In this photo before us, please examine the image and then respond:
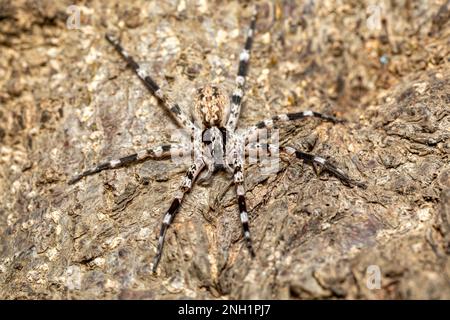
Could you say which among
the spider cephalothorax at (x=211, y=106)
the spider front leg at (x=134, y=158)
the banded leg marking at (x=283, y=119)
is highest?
the spider cephalothorax at (x=211, y=106)

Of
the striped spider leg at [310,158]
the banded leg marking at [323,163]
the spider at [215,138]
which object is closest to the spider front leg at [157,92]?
the spider at [215,138]

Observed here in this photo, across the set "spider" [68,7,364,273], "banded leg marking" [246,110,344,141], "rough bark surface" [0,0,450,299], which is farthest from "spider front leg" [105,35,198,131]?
"banded leg marking" [246,110,344,141]

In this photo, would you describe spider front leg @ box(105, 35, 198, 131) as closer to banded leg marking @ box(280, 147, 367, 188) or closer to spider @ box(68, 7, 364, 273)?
spider @ box(68, 7, 364, 273)

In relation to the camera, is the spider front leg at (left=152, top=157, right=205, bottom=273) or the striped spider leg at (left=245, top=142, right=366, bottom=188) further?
the striped spider leg at (left=245, top=142, right=366, bottom=188)

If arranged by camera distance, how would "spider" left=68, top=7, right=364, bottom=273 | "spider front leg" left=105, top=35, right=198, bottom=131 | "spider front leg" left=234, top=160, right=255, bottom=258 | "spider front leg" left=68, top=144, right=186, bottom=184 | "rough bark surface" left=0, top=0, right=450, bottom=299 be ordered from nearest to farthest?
1. "rough bark surface" left=0, top=0, right=450, bottom=299
2. "spider front leg" left=234, top=160, right=255, bottom=258
3. "spider" left=68, top=7, right=364, bottom=273
4. "spider front leg" left=68, top=144, right=186, bottom=184
5. "spider front leg" left=105, top=35, right=198, bottom=131

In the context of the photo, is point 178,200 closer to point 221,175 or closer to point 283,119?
point 221,175

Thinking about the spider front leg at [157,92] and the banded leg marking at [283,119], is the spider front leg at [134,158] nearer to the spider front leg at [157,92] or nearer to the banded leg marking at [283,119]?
the spider front leg at [157,92]

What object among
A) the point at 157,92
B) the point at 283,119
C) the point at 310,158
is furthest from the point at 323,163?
the point at 157,92

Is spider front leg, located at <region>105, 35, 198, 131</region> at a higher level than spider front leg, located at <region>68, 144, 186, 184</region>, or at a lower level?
higher
